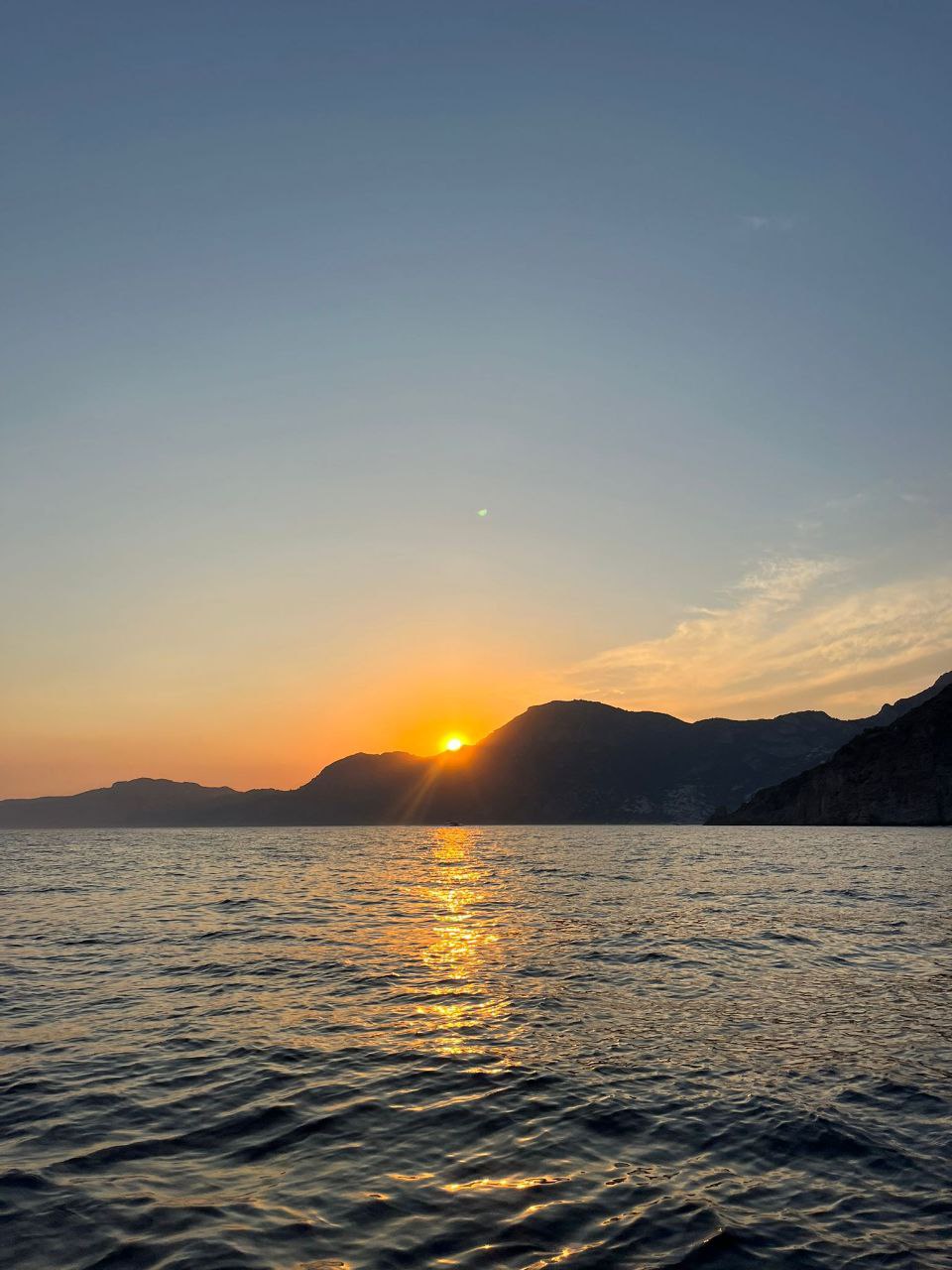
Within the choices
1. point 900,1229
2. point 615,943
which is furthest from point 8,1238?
point 615,943

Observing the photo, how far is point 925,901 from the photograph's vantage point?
1779 inches

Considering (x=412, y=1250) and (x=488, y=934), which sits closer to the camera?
(x=412, y=1250)

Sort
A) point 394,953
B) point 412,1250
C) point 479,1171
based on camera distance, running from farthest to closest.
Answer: point 394,953, point 479,1171, point 412,1250

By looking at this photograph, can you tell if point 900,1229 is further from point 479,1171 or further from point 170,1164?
point 170,1164

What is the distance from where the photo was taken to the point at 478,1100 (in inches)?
571

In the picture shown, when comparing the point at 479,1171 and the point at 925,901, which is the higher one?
the point at 479,1171

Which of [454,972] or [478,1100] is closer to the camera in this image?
[478,1100]

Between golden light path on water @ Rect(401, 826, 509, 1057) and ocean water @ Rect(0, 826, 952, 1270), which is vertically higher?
ocean water @ Rect(0, 826, 952, 1270)

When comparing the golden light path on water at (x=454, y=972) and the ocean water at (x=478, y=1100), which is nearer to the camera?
the ocean water at (x=478, y=1100)

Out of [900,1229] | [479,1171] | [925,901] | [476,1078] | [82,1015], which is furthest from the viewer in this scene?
[925,901]

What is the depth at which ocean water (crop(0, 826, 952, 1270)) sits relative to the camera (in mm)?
9656

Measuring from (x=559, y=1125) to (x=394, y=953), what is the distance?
60.2 feet

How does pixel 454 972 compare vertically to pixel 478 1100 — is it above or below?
below

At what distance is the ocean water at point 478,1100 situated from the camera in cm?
966
